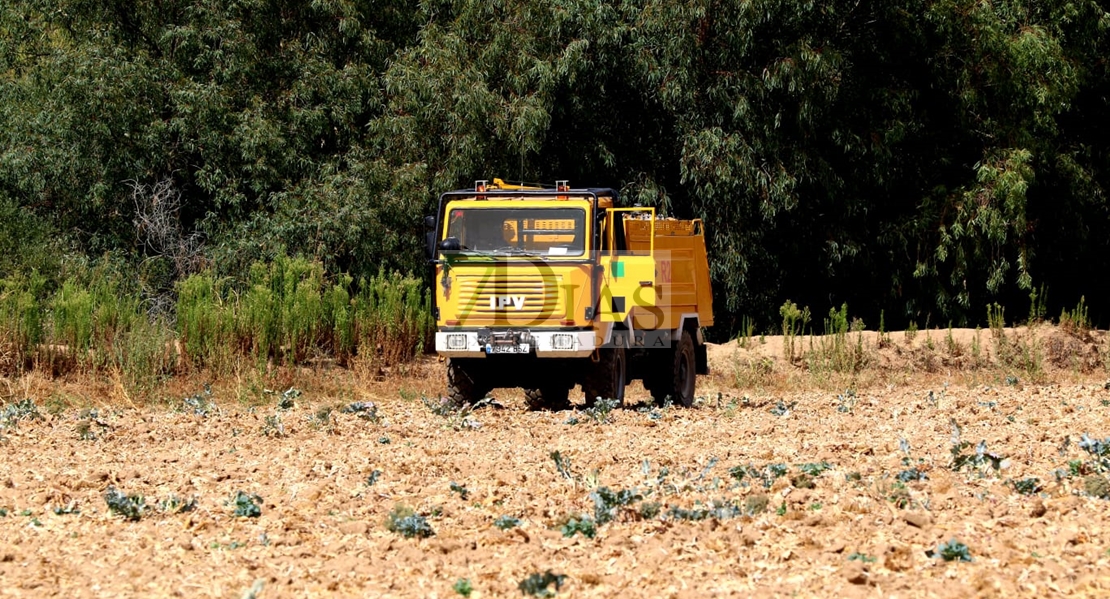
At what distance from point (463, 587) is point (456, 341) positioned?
7.69m

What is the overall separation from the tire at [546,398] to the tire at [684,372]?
47.7 inches

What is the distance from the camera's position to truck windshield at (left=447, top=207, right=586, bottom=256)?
14.6m

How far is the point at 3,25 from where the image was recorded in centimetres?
2802

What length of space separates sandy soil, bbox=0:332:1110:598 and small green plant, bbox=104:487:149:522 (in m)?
0.05

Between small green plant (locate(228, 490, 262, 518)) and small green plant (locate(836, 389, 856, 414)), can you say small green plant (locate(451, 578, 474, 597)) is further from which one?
small green plant (locate(836, 389, 856, 414))

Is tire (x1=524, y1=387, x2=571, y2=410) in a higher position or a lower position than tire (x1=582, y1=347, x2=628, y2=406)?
lower

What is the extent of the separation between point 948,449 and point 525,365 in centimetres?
556

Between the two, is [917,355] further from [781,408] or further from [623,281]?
[623,281]

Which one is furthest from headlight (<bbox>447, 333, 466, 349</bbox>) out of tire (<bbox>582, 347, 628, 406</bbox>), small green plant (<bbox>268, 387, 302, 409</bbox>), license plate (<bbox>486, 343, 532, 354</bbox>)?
small green plant (<bbox>268, 387, 302, 409</bbox>)

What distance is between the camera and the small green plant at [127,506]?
8.59 m

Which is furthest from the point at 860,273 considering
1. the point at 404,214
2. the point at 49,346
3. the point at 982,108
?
the point at 49,346

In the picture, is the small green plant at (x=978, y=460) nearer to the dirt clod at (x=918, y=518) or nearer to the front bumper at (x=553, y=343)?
the dirt clod at (x=918, y=518)

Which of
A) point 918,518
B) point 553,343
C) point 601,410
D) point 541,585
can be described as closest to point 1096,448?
point 918,518

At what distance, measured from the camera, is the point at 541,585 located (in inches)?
264
